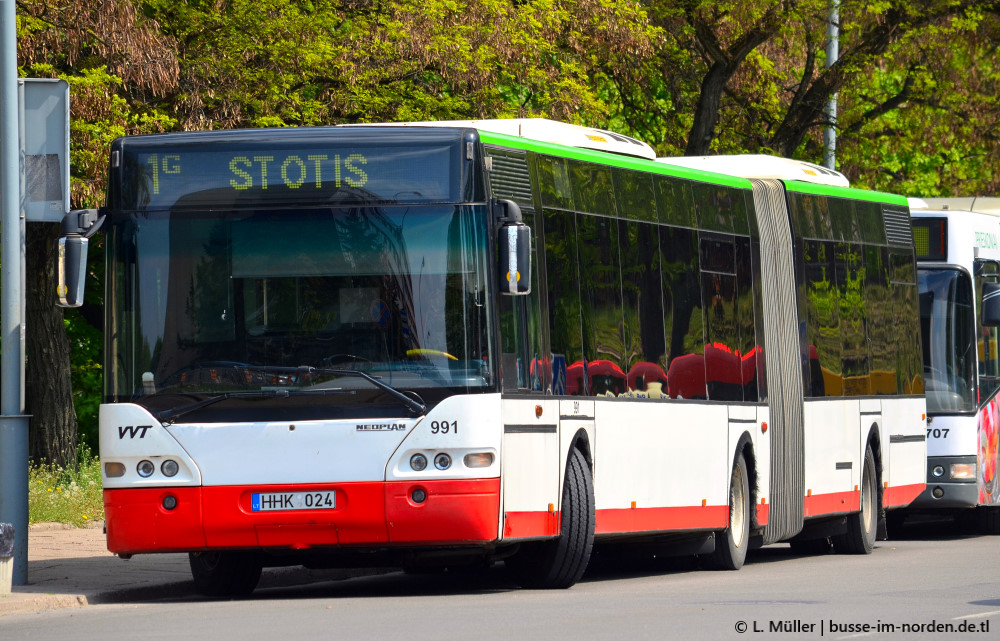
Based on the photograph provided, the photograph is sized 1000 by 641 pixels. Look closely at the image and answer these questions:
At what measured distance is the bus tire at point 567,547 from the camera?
1353cm

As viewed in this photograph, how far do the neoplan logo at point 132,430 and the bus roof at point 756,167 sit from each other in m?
6.25

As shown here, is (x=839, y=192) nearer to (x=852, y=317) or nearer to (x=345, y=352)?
(x=852, y=317)

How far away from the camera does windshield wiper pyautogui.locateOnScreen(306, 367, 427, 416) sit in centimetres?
1233

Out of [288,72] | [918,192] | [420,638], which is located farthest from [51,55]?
[918,192]

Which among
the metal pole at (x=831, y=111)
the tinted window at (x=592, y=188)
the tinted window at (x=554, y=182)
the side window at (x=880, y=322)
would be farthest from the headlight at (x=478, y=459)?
the metal pole at (x=831, y=111)

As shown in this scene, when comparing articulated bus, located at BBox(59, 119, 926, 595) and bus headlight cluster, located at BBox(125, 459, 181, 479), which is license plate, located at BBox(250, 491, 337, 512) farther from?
bus headlight cluster, located at BBox(125, 459, 181, 479)

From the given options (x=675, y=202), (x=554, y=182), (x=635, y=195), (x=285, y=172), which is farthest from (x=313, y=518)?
(x=675, y=202)

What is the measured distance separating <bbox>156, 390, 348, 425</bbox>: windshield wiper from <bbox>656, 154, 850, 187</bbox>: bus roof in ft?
18.8

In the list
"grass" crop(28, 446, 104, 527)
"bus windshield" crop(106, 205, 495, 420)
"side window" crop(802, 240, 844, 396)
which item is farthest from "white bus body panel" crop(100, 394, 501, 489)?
"side window" crop(802, 240, 844, 396)

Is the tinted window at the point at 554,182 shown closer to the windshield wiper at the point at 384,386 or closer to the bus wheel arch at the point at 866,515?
the windshield wiper at the point at 384,386

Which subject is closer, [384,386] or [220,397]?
[384,386]

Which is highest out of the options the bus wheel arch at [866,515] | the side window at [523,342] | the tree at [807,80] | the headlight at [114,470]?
the tree at [807,80]

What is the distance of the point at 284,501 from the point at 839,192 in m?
8.69

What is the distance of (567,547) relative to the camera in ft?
44.4
